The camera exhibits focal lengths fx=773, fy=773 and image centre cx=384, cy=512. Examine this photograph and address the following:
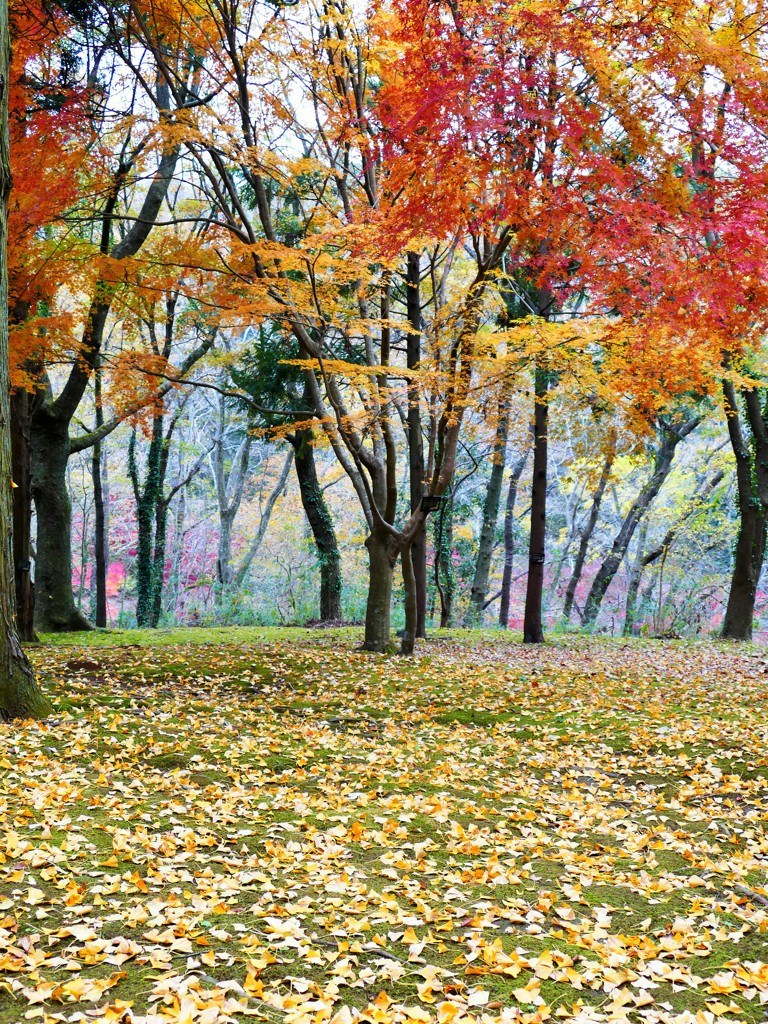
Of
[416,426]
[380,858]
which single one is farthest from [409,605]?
[380,858]

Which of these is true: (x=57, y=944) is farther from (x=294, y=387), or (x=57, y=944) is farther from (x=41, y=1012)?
(x=294, y=387)

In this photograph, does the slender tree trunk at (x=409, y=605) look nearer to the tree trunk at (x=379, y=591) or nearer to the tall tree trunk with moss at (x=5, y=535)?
the tree trunk at (x=379, y=591)

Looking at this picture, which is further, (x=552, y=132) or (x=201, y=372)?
(x=201, y=372)

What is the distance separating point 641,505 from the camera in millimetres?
17016

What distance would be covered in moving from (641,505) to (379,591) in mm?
9103

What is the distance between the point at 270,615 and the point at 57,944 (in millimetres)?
15300

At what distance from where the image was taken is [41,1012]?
7.09 ft

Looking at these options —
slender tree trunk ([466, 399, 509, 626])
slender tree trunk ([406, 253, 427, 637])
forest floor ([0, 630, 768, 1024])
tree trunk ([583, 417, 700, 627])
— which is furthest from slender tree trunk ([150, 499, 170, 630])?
forest floor ([0, 630, 768, 1024])

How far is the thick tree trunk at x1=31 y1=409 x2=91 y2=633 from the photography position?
12.2m

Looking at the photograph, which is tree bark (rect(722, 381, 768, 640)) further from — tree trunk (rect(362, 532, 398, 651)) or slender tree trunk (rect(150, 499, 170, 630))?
slender tree trunk (rect(150, 499, 170, 630))

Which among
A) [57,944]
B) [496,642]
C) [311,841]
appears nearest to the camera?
[57,944]

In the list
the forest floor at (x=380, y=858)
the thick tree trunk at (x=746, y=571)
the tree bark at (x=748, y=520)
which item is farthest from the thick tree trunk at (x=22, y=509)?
the thick tree trunk at (x=746, y=571)

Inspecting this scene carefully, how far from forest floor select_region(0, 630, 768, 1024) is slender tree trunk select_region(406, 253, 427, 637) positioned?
13.9 ft

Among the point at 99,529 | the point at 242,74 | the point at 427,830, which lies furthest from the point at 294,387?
the point at 427,830
